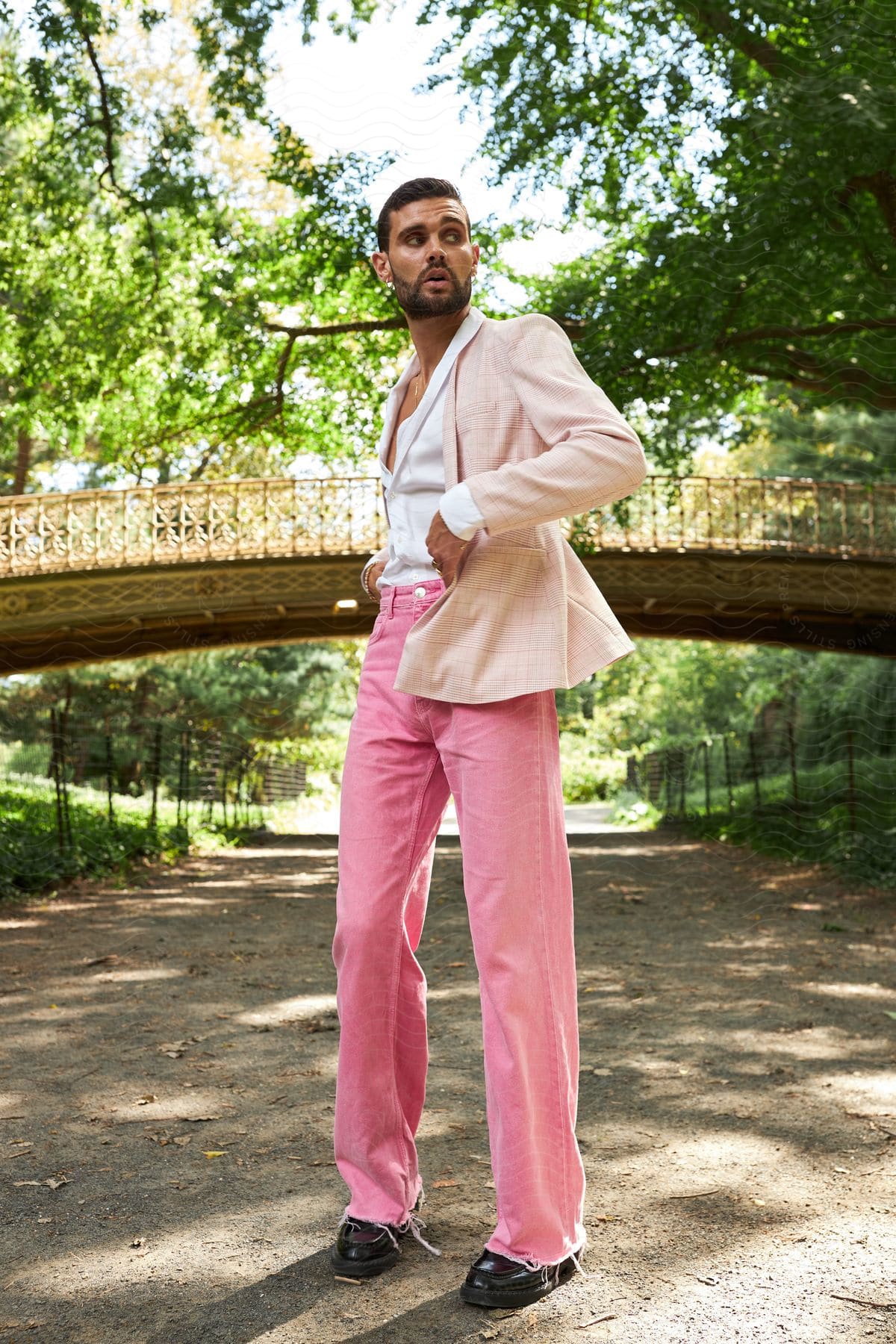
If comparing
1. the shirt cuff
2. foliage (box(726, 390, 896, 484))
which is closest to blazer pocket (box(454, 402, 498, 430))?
the shirt cuff

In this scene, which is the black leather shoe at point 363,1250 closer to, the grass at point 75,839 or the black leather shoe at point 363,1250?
the black leather shoe at point 363,1250

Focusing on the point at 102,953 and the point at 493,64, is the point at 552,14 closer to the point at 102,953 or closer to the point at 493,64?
the point at 493,64

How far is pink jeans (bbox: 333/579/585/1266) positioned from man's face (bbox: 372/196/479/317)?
0.63 meters

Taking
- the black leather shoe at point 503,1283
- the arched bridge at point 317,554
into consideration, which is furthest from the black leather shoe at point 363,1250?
the arched bridge at point 317,554

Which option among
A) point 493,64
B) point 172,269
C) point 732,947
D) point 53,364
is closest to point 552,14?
point 493,64

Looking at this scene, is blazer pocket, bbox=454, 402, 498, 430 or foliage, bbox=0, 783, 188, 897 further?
foliage, bbox=0, 783, 188, 897

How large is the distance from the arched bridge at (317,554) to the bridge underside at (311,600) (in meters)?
0.03

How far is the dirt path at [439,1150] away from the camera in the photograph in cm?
222

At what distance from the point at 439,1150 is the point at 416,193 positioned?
2.50m

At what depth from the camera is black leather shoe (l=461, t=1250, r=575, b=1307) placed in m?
2.22

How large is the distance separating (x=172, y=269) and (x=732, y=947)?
10.9 metres

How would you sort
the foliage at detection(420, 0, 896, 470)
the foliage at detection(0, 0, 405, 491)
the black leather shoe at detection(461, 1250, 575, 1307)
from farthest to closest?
the foliage at detection(0, 0, 405, 491), the foliage at detection(420, 0, 896, 470), the black leather shoe at detection(461, 1250, 575, 1307)

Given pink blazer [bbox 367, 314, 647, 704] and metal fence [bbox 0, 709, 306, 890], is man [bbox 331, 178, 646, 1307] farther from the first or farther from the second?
metal fence [bbox 0, 709, 306, 890]

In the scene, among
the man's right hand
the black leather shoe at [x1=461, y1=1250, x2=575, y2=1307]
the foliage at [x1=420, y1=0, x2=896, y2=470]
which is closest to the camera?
the black leather shoe at [x1=461, y1=1250, x2=575, y2=1307]
